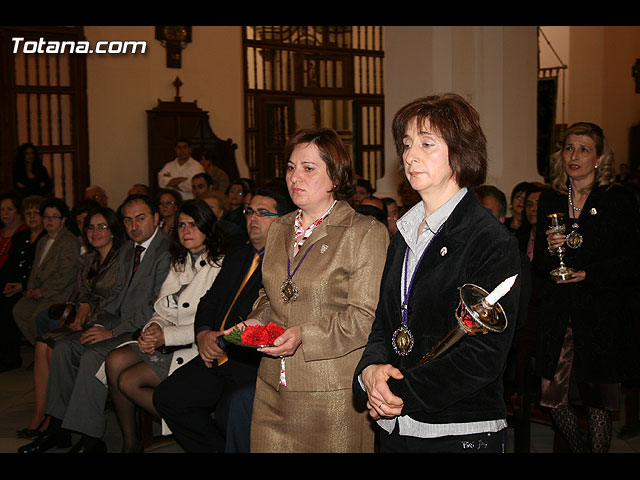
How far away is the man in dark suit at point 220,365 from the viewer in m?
3.50

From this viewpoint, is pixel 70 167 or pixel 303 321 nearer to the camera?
pixel 303 321

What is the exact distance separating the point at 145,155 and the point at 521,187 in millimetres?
7442

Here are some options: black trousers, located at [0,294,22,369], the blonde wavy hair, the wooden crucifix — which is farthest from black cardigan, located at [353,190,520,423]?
the wooden crucifix

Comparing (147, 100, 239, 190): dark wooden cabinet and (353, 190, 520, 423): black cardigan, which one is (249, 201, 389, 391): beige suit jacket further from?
(147, 100, 239, 190): dark wooden cabinet

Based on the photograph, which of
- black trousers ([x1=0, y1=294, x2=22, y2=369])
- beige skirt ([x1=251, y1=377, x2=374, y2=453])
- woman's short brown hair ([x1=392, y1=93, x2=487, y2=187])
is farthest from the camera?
black trousers ([x1=0, y1=294, x2=22, y2=369])

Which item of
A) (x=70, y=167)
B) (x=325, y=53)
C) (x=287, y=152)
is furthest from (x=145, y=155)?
(x=287, y=152)

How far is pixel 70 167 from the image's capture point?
36.2 feet

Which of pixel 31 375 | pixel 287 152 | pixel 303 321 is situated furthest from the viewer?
pixel 31 375

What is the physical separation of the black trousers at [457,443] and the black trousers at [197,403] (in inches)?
67.1

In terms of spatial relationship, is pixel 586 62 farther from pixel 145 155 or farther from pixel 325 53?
pixel 145 155

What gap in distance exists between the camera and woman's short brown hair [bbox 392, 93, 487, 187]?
6.11 ft

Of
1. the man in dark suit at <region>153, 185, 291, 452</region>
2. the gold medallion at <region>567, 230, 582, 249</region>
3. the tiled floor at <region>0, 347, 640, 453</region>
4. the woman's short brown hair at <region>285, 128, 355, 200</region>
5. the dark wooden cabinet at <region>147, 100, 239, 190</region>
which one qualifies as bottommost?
the tiled floor at <region>0, 347, 640, 453</region>

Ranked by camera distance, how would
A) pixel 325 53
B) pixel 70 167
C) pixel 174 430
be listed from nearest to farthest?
1. pixel 174 430
2. pixel 70 167
3. pixel 325 53

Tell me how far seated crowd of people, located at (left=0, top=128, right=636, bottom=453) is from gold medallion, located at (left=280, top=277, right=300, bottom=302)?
30.6 inches
